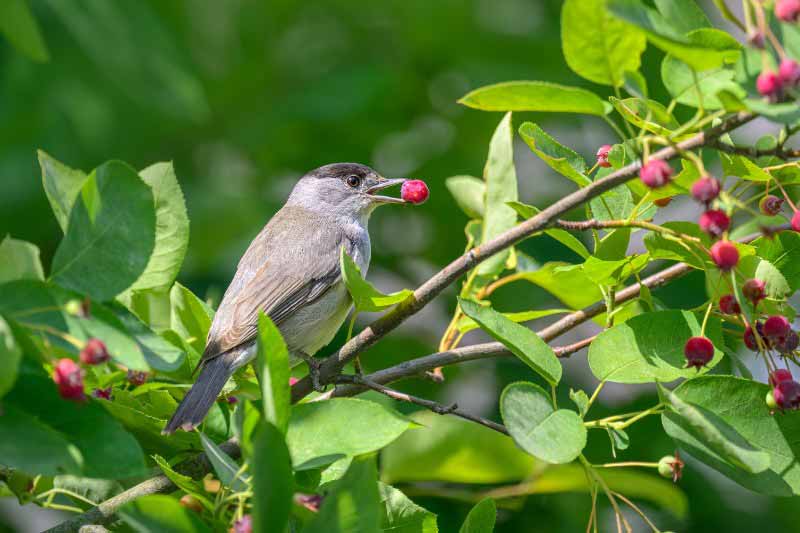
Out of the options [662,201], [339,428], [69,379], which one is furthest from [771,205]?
[69,379]

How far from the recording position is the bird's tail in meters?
2.41

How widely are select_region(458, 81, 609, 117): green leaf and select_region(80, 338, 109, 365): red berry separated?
0.85 m

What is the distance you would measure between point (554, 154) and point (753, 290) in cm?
62

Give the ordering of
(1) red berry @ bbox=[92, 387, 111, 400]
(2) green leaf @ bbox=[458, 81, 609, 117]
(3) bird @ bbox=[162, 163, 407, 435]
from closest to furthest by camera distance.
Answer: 1. (2) green leaf @ bbox=[458, 81, 609, 117]
2. (1) red berry @ bbox=[92, 387, 111, 400]
3. (3) bird @ bbox=[162, 163, 407, 435]

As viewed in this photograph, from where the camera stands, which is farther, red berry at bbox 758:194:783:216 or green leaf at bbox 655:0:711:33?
red berry at bbox 758:194:783:216

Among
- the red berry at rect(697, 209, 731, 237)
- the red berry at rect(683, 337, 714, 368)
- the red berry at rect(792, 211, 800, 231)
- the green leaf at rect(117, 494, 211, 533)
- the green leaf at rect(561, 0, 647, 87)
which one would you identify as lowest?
the red berry at rect(683, 337, 714, 368)

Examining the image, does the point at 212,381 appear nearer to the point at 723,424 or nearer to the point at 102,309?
the point at 102,309

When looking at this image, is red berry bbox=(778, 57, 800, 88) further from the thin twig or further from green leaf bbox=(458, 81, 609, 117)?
the thin twig

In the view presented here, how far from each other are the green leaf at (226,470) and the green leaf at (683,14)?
3.97 ft

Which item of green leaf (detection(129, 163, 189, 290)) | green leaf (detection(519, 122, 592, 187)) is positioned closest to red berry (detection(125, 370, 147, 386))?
green leaf (detection(129, 163, 189, 290))

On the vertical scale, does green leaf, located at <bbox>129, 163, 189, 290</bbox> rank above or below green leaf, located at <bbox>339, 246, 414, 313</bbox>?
above

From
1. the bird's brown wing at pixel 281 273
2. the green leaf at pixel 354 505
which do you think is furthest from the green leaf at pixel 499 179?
the bird's brown wing at pixel 281 273

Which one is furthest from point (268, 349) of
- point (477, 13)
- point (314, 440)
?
point (477, 13)

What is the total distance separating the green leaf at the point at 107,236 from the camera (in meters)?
1.85
